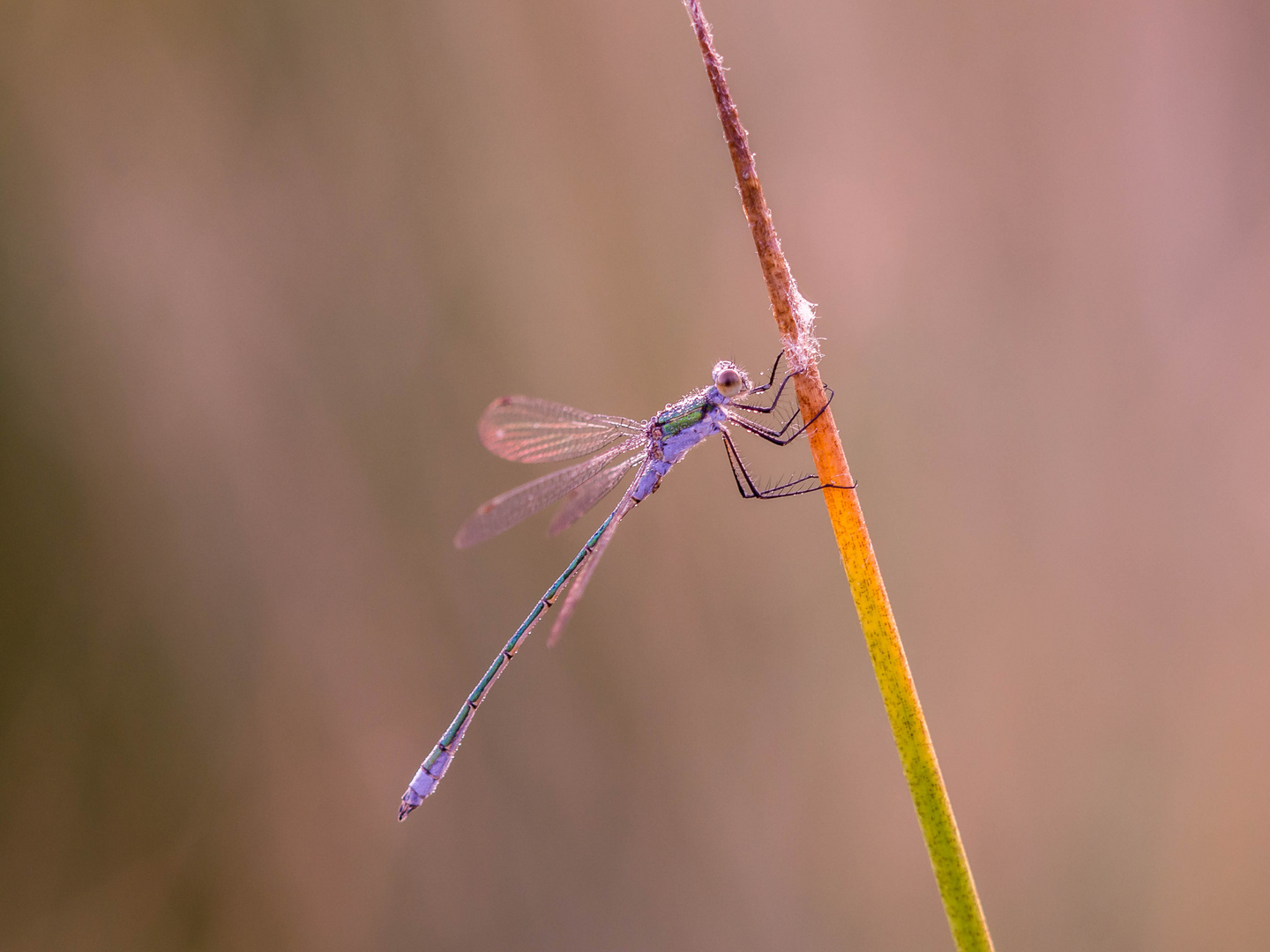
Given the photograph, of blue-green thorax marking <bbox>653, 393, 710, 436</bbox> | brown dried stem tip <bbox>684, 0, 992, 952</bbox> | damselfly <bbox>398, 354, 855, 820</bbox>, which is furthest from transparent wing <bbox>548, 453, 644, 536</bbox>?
brown dried stem tip <bbox>684, 0, 992, 952</bbox>

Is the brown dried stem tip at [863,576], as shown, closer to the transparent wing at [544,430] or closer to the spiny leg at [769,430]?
the spiny leg at [769,430]

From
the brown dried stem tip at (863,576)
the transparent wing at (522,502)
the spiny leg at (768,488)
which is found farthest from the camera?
the transparent wing at (522,502)

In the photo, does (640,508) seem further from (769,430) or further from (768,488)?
(769,430)

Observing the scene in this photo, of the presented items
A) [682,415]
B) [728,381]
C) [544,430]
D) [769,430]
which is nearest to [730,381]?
[728,381]

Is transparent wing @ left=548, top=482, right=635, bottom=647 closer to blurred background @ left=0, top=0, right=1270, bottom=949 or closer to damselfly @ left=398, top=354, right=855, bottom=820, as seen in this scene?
damselfly @ left=398, top=354, right=855, bottom=820

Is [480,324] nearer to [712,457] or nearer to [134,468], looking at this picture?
[712,457]

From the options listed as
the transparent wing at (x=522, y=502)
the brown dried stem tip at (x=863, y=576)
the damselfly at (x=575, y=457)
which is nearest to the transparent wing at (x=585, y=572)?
the damselfly at (x=575, y=457)
